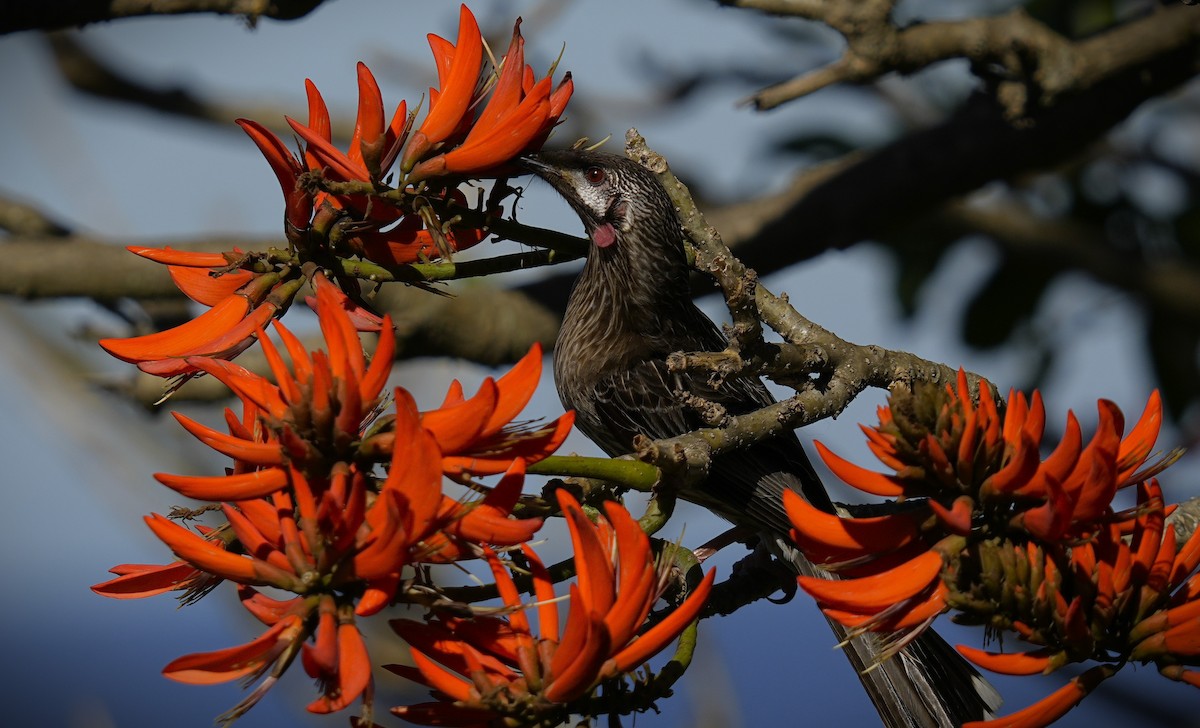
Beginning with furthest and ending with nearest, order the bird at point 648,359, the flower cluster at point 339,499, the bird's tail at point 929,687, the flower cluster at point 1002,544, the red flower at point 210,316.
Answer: the bird at point 648,359
the bird's tail at point 929,687
the red flower at point 210,316
the flower cluster at point 1002,544
the flower cluster at point 339,499

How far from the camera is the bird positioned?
8.36 feet

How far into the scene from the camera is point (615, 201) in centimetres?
281

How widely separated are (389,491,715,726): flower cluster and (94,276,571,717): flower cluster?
8 cm

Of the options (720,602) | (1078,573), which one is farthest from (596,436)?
(1078,573)

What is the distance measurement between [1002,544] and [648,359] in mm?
1546

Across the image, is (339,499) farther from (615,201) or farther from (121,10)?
(121,10)

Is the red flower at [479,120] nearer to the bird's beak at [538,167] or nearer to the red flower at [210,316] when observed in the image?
the red flower at [210,316]

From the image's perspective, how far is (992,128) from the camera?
3818 mm

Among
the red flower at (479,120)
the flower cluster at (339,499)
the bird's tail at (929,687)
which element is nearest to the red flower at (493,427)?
the flower cluster at (339,499)

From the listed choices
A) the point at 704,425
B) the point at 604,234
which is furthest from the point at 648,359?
the point at 704,425

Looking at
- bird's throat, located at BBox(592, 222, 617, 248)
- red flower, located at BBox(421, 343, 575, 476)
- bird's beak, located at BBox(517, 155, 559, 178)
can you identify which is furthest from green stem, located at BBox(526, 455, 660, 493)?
bird's throat, located at BBox(592, 222, 617, 248)

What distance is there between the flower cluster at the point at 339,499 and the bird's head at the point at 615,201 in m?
1.28

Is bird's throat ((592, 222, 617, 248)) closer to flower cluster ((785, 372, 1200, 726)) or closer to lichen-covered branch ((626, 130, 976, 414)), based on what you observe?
lichen-covered branch ((626, 130, 976, 414))

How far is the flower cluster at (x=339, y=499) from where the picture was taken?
3.86 ft
